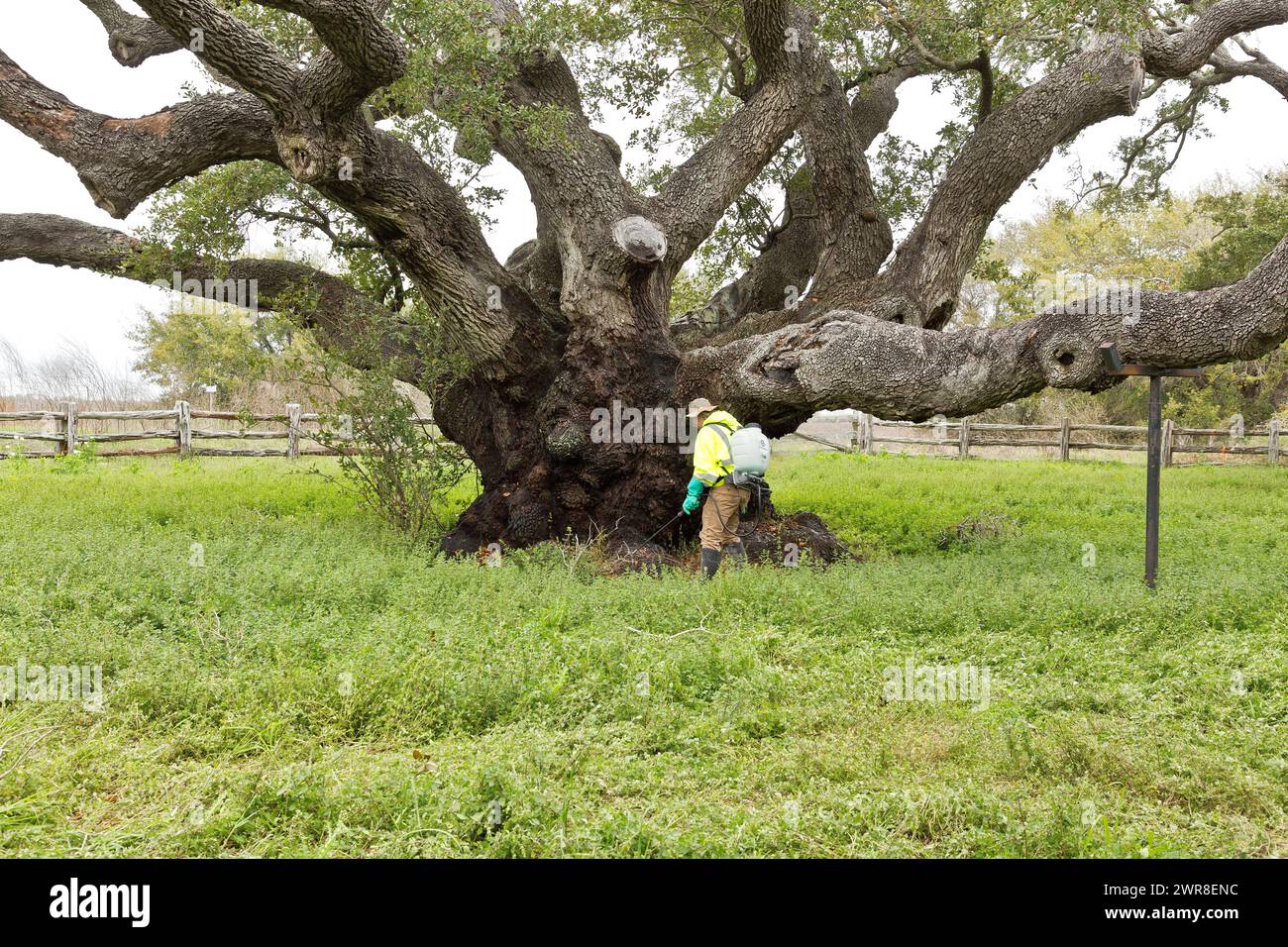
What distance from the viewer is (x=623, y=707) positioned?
530 cm

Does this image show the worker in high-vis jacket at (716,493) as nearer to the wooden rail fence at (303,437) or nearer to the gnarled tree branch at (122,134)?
the gnarled tree branch at (122,134)

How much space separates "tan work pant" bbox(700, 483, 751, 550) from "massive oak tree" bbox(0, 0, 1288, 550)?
4.82ft

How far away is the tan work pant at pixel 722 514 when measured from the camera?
942 cm

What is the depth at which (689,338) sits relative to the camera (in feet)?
42.1

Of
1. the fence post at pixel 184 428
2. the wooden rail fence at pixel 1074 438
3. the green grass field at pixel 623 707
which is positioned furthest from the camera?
the wooden rail fence at pixel 1074 438

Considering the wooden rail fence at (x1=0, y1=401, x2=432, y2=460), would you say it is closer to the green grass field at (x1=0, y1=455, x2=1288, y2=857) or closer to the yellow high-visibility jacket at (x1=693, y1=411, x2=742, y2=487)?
the yellow high-visibility jacket at (x1=693, y1=411, x2=742, y2=487)

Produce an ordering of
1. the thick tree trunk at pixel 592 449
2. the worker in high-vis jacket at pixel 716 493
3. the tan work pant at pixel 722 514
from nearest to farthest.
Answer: the worker in high-vis jacket at pixel 716 493 → the tan work pant at pixel 722 514 → the thick tree trunk at pixel 592 449

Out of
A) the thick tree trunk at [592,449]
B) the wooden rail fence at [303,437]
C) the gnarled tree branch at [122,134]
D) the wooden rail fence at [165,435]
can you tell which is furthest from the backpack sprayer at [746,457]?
the wooden rail fence at [303,437]

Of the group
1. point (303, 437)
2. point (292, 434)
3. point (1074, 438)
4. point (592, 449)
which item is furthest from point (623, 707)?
point (1074, 438)

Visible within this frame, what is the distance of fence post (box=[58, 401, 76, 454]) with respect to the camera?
68.1 ft

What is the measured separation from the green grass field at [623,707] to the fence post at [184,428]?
12.9m

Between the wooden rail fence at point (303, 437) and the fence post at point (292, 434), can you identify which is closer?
the wooden rail fence at point (303, 437)

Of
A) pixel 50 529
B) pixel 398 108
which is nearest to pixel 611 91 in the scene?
pixel 398 108
